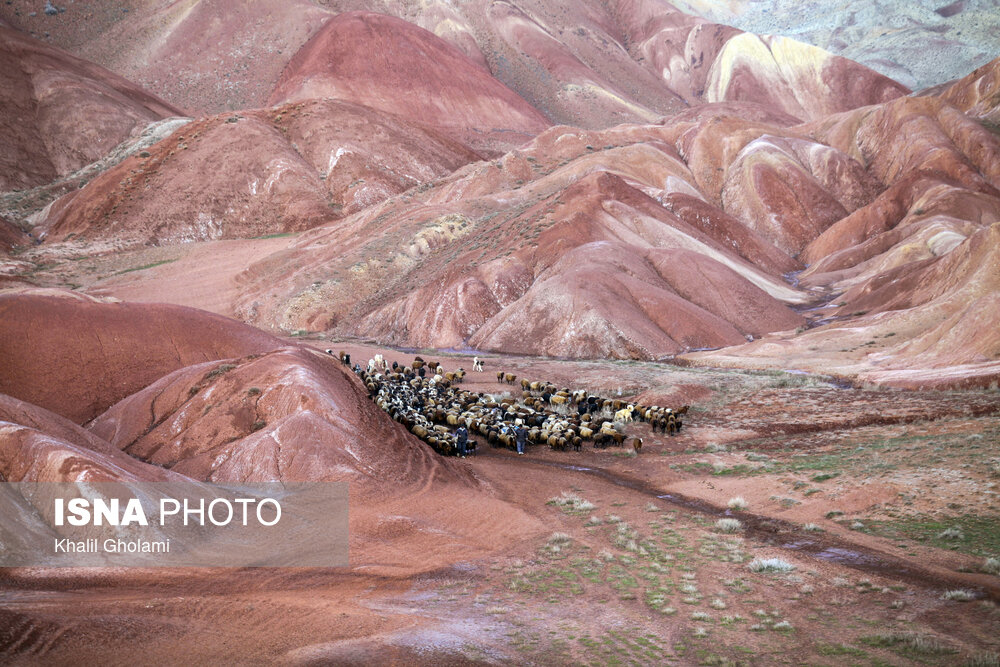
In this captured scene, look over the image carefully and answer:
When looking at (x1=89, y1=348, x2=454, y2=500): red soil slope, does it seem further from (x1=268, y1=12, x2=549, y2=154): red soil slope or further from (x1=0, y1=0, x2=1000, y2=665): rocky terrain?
(x1=268, y1=12, x2=549, y2=154): red soil slope

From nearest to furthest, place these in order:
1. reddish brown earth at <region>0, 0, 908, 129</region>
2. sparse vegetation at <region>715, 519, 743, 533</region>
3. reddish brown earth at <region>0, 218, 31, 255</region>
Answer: sparse vegetation at <region>715, 519, 743, 533</region>
reddish brown earth at <region>0, 218, 31, 255</region>
reddish brown earth at <region>0, 0, 908, 129</region>

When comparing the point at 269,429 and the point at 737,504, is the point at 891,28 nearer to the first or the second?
the point at 737,504

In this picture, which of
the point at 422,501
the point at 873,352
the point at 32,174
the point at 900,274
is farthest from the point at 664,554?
the point at 32,174

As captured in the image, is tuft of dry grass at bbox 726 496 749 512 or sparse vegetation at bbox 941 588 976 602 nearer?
sparse vegetation at bbox 941 588 976 602

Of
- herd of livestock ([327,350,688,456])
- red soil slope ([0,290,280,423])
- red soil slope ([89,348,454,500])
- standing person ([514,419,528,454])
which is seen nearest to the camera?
red soil slope ([89,348,454,500])

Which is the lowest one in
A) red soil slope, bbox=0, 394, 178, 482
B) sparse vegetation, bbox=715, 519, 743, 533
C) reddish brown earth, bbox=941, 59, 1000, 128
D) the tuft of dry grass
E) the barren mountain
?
the tuft of dry grass

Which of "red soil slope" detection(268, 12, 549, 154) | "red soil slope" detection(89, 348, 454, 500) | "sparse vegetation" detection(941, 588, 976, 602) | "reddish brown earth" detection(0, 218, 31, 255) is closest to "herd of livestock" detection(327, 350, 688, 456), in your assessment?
"red soil slope" detection(89, 348, 454, 500)

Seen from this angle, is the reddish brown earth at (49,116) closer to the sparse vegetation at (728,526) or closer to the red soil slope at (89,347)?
the red soil slope at (89,347)
